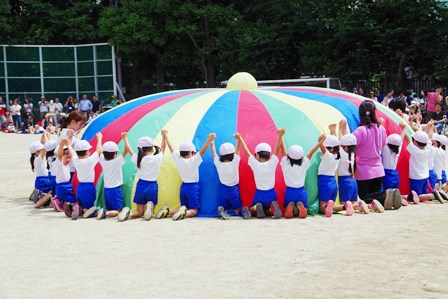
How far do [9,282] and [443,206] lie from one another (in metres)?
5.52

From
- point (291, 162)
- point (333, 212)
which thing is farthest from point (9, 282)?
point (333, 212)

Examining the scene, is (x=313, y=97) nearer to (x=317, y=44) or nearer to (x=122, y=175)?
(x=122, y=175)

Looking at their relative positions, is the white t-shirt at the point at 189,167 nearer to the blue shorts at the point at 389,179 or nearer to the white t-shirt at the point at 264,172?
the white t-shirt at the point at 264,172

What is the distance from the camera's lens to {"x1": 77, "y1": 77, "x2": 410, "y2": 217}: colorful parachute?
8.48 metres

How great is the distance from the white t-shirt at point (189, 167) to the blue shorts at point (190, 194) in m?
0.06

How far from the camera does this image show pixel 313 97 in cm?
991

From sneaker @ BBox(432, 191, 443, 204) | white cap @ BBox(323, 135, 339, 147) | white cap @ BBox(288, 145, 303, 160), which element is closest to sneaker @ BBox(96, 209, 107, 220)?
white cap @ BBox(288, 145, 303, 160)

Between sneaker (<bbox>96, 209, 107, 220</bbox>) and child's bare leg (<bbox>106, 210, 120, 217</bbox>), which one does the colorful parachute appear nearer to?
child's bare leg (<bbox>106, 210, 120, 217</bbox>)

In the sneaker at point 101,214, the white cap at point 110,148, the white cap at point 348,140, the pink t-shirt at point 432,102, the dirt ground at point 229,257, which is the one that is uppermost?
the pink t-shirt at point 432,102

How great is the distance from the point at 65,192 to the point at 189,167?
1697 millimetres

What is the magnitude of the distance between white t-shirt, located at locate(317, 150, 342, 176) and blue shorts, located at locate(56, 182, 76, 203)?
3.10 m

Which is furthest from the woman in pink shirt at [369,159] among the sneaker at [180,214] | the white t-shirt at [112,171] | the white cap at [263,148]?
the white t-shirt at [112,171]

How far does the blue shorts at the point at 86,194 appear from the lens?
8602 mm

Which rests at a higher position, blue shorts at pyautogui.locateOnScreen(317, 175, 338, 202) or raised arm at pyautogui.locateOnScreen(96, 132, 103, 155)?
raised arm at pyautogui.locateOnScreen(96, 132, 103, 155)
